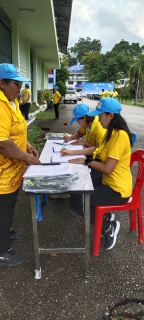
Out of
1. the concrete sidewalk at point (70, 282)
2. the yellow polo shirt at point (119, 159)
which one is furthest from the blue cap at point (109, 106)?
the concrete sidewalk at point (70, 282)

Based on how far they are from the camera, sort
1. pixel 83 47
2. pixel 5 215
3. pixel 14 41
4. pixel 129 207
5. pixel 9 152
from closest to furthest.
Answer: 1. pixel 9 152
2. pixel 5 215
3. pixel 129 207
4. pixel 14 41
5. pixel 83 47

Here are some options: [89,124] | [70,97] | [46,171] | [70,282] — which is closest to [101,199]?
[46,171]

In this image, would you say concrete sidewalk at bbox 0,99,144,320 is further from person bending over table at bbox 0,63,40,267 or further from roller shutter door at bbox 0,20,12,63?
roller shutter door at bbox 0,20,12,63

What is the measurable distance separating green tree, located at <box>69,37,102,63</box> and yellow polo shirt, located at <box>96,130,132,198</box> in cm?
12455

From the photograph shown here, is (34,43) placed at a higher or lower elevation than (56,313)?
higher

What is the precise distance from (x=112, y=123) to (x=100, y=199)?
0.71m

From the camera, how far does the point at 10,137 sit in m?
2.13

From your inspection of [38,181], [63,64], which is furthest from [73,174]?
[63,64]

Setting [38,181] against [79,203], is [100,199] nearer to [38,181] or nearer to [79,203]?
[79,203]

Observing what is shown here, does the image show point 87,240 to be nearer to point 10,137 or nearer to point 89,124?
point 10,137

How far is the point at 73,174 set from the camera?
1.96 meters

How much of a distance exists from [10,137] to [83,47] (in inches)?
5175

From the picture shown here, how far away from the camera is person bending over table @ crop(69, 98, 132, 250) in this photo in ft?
7.38

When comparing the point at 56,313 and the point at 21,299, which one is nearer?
the point at 56,313
